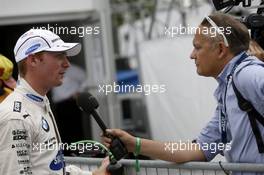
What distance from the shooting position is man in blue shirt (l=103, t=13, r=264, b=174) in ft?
9.39

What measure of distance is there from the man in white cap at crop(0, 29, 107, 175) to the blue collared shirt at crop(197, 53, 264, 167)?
76 centimetres

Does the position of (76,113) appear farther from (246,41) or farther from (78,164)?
(246,41)

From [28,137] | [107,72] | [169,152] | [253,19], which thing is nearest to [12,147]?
[28,137]

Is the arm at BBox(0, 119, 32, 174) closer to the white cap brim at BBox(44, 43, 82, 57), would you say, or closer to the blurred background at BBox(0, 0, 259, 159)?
the white cap brim at BBox(44, 43, 82, 57)

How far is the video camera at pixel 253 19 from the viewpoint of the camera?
11.5 ft

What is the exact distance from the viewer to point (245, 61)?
2.96 m

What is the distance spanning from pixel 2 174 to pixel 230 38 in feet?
4.36

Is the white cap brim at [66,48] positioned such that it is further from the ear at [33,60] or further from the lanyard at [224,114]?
the lanyard at [224,114]

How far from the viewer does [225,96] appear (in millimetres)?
2996

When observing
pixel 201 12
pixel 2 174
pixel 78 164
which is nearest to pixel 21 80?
pixel 2 174

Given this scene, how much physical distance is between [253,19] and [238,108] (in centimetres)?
82

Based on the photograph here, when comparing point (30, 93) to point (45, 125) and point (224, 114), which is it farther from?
point (224, 114)

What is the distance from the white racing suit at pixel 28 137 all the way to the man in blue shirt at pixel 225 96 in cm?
32

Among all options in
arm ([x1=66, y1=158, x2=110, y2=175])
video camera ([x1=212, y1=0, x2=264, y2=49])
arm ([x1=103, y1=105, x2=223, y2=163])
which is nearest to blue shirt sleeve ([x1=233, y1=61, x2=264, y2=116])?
arm ([x1=103, y1=105, x2=223, y2=163])
